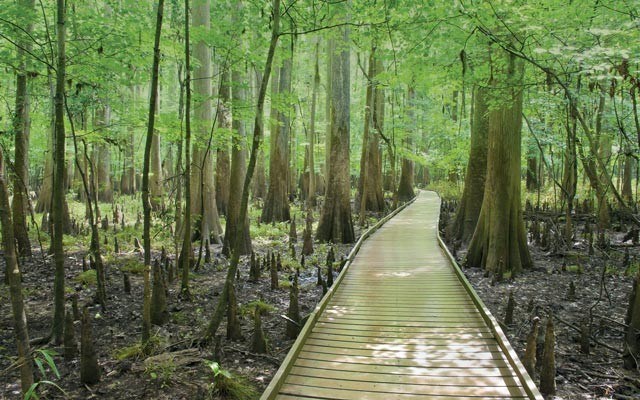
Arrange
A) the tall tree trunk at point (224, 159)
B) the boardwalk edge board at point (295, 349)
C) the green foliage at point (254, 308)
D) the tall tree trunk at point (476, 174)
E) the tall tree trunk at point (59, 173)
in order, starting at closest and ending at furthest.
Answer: the boardwalk edge board at point (295, 349) < the tall tree trunk at point (59, 173) < the green foliage at point (254, 308) < the tall tree trunk at point (224, 159) < the tall tree trunk at point (476, 174)

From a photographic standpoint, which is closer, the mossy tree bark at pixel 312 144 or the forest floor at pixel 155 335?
the forest floor at pixel 155 335

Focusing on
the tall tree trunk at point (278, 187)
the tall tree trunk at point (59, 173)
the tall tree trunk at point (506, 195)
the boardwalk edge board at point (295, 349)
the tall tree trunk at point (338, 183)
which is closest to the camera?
the boardwalk edge board at point (295, 349)

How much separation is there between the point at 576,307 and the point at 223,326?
16.8 ft

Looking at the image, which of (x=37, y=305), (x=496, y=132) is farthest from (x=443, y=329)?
(x=37, y=305)

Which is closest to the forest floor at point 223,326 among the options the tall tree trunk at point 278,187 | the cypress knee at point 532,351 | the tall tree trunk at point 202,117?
the cypress knee at point 532,351

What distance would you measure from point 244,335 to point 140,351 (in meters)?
1.30

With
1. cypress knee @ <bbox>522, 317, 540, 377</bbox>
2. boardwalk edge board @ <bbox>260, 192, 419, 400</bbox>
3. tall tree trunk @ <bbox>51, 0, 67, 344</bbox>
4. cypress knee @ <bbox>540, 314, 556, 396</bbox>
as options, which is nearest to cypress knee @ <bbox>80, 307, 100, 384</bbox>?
tall tree trunk @ <bbox>51, 0, 67, 344</bbox>

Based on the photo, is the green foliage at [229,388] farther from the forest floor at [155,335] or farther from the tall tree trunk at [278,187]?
the tall tree trunk at [278,187]

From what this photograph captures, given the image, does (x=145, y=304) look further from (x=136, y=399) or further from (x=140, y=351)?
(x=136, y=399)

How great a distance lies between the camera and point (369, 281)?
23.8 ft

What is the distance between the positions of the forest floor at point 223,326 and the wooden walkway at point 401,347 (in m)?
0.51

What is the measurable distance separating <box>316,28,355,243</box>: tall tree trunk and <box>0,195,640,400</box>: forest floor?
1949 millimetres

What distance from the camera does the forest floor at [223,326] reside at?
4070 mm

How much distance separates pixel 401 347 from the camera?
4.55 metres
